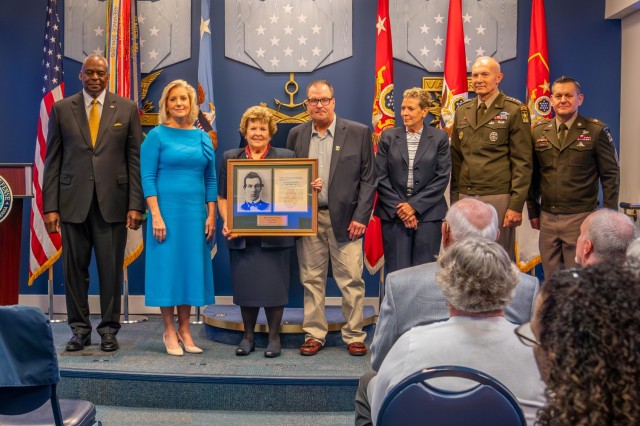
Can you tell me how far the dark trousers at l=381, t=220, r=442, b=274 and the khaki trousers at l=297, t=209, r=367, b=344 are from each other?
0.70 ft

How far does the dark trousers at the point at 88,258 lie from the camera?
4719mm

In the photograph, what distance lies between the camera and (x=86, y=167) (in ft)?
15.4

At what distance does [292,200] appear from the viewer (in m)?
4.72

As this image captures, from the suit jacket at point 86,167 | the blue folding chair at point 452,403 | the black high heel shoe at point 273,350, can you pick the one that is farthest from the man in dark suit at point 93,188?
the blue folding chair at point 452,403

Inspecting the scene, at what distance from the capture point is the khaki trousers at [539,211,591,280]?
482 centimetres

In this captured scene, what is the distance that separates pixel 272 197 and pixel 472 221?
205cm

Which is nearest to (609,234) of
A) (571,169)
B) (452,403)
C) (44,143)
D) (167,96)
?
(452,403)

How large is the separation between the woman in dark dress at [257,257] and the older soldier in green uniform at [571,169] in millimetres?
1492

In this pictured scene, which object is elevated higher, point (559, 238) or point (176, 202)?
point (176, 202)

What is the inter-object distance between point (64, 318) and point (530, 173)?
3.78 meters

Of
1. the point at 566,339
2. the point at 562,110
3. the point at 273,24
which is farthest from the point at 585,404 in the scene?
the point at 273,24

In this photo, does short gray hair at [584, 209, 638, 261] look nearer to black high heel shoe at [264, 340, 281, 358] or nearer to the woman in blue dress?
black high heel shoe at [264, 340, 281, 358]

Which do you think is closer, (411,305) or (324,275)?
(411,305)

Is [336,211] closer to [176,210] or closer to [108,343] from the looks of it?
[176,210]
